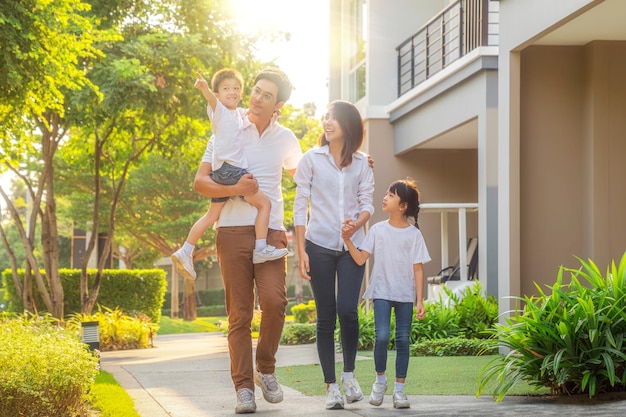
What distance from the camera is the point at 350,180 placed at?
6832 millimetres

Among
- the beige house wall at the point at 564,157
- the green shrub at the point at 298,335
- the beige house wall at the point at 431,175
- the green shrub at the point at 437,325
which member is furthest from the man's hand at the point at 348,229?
the beige house wall at the point at 431,175

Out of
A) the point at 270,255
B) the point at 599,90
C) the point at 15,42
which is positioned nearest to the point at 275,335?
the point at 270,255

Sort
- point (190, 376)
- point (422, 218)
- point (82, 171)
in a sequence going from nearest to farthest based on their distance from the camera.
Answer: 1. point (190, 376)
2. point (422, 218)
3. point (82, 171)

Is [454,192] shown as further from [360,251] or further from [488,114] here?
[360,251]

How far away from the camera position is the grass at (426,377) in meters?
7.98

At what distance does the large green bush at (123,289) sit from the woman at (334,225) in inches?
775

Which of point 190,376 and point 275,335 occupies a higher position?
point 275,335

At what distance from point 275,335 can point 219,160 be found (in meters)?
1.17

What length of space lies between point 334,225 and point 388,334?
88cm

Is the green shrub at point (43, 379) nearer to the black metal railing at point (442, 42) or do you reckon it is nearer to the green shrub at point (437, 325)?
the green shrub at point (437, 325)

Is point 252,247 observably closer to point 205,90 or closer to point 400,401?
point 205,90

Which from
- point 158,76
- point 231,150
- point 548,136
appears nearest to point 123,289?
point 158,76

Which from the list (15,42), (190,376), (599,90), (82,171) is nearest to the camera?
(190,376)

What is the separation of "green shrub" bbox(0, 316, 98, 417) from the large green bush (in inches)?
744
